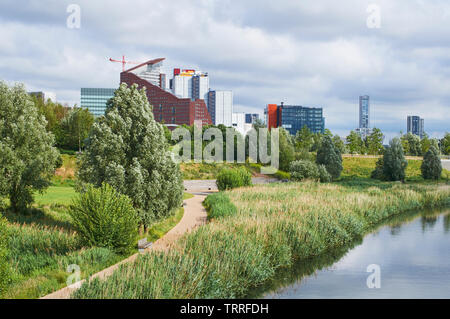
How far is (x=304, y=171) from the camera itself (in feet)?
130

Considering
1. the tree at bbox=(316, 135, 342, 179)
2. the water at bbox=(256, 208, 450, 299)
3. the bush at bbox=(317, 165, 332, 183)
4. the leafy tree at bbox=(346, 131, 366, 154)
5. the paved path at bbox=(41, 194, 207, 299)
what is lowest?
the water at bbox=(256, 208, 450, 299)

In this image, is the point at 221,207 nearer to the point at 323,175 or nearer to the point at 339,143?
the point at 323,175

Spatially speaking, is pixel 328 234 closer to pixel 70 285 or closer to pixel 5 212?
pixel 70 285

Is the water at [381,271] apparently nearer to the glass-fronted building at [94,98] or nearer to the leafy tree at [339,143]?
the leafy tree at [339,143]

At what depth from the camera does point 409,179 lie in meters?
46.6

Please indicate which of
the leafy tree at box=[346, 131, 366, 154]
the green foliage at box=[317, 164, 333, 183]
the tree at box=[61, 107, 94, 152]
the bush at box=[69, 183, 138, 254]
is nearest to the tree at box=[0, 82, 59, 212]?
the bush at box=[69, 183, 138, 254]

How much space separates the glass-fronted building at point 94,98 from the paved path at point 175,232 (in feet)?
544

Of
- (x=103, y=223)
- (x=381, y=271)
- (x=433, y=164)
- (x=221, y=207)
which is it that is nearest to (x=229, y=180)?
(x=221, y=207)

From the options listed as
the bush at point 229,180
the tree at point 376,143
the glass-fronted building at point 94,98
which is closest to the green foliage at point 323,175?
the bush at point 229,180

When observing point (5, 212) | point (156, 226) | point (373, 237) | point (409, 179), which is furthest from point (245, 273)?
point (409, 179)

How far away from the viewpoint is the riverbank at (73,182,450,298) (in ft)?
32.1

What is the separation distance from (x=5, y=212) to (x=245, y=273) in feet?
40.7

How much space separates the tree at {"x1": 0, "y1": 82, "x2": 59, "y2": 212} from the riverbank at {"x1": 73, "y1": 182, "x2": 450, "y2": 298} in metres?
8.82

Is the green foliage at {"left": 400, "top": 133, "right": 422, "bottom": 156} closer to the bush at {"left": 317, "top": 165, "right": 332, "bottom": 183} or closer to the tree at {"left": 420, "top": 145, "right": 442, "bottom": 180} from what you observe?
the tree at {"left": 420, "top": 145, "right": 442, "bottom": 180}
